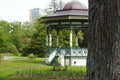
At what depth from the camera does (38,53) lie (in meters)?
42.8

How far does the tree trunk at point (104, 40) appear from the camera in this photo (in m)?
A: 3.20

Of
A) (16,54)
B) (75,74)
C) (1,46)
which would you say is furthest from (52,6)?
(75,74)

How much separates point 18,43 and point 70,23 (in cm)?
2195

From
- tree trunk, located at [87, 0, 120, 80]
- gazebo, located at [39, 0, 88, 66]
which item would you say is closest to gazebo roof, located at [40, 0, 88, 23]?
gazebo, located at [39, 0, 88, 66]

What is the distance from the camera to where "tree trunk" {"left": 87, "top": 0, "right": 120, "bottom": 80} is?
320 cm

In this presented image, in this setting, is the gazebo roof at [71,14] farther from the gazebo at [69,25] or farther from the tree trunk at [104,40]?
the tree trunk at [104,40]

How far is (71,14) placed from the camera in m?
26.9

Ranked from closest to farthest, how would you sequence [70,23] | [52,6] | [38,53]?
[70,23], [38,53], [52,6]

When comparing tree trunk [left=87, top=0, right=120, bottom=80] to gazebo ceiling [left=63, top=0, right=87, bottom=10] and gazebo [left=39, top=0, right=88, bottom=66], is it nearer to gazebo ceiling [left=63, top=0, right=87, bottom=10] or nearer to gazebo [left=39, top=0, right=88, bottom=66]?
gazebo [left=39, top=0, right=88, bottom=66]

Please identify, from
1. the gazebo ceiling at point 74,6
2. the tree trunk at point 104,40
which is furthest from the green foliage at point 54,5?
the tree trunk at point 104,40

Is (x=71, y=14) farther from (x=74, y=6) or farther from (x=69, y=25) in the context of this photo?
(x=74, y=6)

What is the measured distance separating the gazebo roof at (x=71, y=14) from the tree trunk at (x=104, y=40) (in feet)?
76.5

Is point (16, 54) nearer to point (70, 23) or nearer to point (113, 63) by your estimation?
point (70, 23)

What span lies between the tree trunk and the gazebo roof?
23.3 metres
